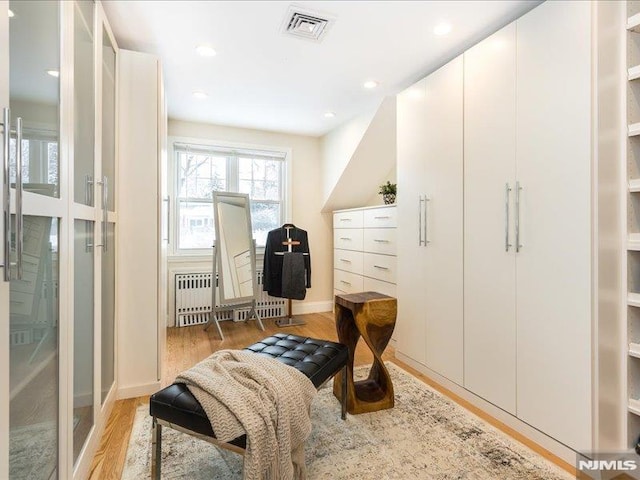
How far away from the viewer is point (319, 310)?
4.54m

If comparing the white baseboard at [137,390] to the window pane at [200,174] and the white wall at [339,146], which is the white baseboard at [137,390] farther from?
the white wall at [339,146]

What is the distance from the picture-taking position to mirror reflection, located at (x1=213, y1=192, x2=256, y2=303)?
3715mm

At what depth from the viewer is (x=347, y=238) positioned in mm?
4062

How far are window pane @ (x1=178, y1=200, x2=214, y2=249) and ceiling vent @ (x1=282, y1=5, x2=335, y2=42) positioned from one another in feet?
7.95

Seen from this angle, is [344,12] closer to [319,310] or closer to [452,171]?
[452,171]

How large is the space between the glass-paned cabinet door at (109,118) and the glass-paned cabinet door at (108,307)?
8.4 inches

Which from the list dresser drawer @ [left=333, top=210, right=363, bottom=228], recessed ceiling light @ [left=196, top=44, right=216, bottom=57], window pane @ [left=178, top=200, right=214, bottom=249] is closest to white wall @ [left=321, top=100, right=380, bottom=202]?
dresser drawer @ [left=333, top=210, right=363, bottom=228]

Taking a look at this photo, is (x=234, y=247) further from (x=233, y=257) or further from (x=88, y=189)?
(x=88, y=189)

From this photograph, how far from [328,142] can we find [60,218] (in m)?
3.42

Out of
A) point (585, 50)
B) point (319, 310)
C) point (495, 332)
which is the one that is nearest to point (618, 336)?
point (495, 332)

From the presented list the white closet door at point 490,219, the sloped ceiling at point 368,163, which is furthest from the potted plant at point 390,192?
the white closet door at point 490,219

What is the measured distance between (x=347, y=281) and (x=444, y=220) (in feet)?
6.29

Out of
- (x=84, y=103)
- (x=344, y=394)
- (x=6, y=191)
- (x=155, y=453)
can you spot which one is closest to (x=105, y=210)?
(x=84, y=103)

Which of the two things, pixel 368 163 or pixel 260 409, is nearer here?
pixel 260 409
